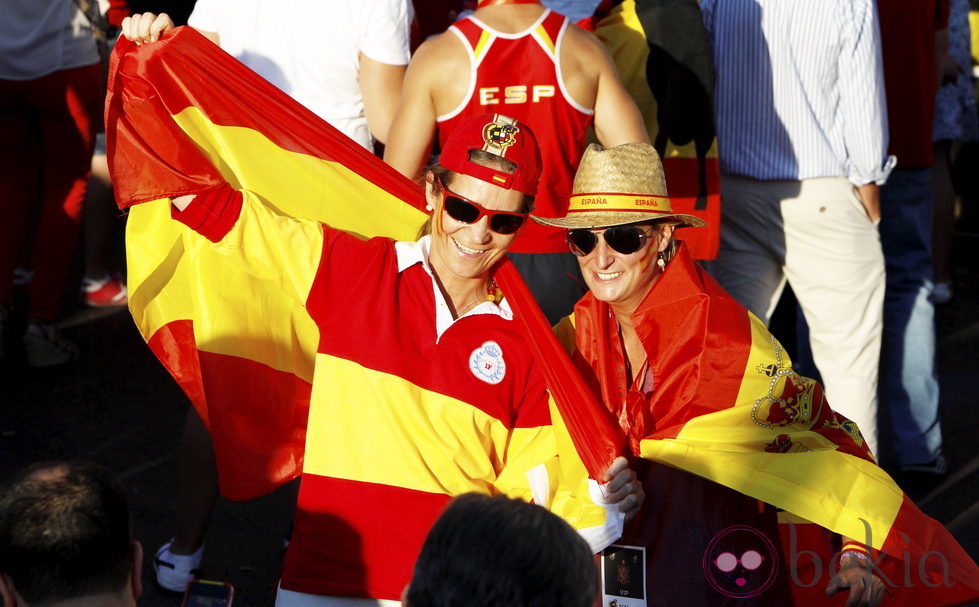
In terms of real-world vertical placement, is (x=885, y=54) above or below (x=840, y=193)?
above

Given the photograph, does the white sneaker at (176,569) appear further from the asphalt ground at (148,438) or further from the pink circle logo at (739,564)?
the pink circle logo at (739,564)

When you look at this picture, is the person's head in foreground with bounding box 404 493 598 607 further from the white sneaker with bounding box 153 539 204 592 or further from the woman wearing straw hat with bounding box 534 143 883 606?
the white sneaker with bounding box 153 539 204 592

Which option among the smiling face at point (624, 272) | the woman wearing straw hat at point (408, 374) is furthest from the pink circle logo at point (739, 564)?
the smiling face at point (624, 272)

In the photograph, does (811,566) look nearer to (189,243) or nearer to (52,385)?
(189,243)

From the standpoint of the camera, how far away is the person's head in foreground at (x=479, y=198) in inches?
119

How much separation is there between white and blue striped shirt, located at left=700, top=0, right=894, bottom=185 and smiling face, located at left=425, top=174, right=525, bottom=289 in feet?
6.75

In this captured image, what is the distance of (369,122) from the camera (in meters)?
4.48

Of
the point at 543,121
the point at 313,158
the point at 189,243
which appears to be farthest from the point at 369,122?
the point at 189,243

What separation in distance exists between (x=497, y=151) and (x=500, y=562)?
1.43m

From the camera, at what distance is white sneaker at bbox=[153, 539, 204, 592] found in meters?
4.10

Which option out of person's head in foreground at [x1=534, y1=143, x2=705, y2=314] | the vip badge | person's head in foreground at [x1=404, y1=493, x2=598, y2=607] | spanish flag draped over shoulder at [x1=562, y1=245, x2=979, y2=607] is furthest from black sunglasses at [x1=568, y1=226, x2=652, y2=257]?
person's head in foreground at [x1=404, y1=493, x2=598, y2=607]

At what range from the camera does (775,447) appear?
2.98m

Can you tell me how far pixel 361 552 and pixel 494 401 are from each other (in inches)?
18.9

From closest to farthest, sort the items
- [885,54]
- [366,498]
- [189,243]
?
1. [366,498]
2. [189,243]
3. [885,54]
